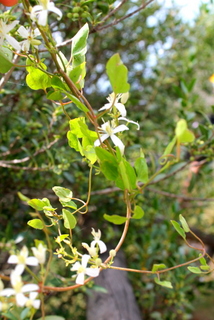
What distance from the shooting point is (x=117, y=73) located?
0.32m

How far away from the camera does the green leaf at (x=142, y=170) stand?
41 centimetres

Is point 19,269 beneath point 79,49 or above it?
beneath

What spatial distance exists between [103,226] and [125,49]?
83cm

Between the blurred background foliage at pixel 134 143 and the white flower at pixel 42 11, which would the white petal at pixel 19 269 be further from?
the blurred background foliage at pixel 134 143

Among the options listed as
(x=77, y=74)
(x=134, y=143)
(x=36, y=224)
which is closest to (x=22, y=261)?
(x=36, y=224)

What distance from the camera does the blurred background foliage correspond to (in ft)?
2.87

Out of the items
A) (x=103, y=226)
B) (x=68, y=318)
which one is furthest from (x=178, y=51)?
(x=68, y=318)

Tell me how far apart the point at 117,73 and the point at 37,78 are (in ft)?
0.47

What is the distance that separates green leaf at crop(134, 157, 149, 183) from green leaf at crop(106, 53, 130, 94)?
0.11 meters

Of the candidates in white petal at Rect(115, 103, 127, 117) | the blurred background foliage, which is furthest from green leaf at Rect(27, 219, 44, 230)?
the blurred background foliage

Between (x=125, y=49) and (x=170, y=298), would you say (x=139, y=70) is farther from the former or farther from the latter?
(x=170, y=298)

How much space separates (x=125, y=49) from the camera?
5.09ft

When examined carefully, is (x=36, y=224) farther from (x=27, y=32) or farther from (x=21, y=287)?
(x=27, y=32)

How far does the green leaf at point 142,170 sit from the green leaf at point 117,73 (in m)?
0.11
